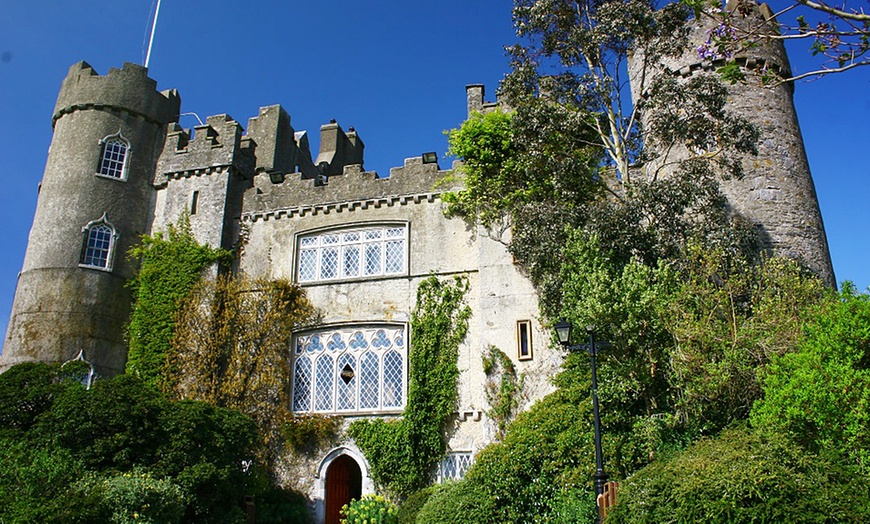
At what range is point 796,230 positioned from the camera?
723 inches

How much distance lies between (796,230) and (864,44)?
40.7 ft

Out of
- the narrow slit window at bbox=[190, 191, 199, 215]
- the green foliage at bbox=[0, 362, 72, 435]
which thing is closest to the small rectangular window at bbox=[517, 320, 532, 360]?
the green foliage at bbox=[0, 362, 72, 435]

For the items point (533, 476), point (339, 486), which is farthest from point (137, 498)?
point (533, 476)

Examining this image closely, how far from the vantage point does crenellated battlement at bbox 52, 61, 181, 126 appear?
2306 cm

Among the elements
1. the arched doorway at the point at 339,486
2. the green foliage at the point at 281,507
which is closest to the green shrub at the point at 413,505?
the arched doorway at the point at 339,486

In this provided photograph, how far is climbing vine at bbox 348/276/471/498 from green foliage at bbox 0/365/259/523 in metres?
3.43

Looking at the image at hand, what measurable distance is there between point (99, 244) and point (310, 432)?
29.8ft

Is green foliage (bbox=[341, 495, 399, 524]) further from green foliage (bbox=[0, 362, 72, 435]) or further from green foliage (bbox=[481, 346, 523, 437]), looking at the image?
green foliage (bbox=[0, 362, 72, 435])

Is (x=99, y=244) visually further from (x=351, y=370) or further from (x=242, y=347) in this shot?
(x=351, y=370)

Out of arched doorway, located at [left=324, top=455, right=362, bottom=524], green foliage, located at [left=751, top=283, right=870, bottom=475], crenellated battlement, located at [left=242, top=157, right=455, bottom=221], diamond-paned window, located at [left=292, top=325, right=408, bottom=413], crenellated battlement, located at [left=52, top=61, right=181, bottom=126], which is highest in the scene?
crenellated battlement, located at [left=52, top=61, right=181, bottom=126]

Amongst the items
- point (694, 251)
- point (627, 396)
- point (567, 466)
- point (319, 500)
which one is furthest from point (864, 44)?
point (319, 500)

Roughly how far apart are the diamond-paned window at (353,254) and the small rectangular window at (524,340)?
3952mm

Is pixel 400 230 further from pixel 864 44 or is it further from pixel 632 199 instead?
pixel 864 44

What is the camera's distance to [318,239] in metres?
21.7
